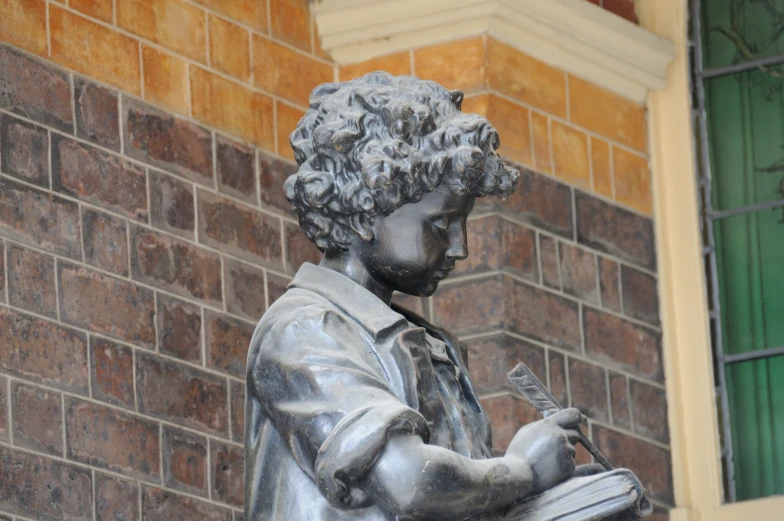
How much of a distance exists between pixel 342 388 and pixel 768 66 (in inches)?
199

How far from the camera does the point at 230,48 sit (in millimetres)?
8359

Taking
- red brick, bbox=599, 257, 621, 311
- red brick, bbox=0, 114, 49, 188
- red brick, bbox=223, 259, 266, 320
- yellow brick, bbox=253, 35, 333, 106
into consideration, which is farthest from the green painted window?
red brick, bbox=0, 114, 49, 188

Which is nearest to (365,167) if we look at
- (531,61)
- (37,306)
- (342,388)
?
(342,388)

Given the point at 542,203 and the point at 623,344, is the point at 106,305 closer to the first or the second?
the point at 542,203

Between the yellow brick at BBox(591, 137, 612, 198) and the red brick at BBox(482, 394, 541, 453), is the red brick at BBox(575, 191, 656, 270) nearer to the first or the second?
the yellow brick at BBox(591, 137, 612, 198)

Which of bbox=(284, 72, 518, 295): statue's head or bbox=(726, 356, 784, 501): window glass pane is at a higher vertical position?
bbox=(284, 72, 518, 295): statue's head

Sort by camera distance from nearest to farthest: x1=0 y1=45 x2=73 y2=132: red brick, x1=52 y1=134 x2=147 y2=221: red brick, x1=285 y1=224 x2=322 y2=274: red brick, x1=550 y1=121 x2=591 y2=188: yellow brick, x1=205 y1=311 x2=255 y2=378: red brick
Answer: x1=0 y1=45 x2=73 y2=132: red brick, x1=52 y1=134 x2=147 y2=221: red brick, x1=205 y1=311 x2=255 y2=378: red brick, x1=285 y1=224 x2=322 y2=274: red brick, x1=550 y1=121 x2=591 y2=188: yellow brick

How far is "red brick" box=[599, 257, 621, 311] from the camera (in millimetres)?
8977

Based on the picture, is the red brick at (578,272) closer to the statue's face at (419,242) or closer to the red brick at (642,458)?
the red brick at (642,458)

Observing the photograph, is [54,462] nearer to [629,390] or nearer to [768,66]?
[629,390]

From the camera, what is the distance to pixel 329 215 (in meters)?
5.04

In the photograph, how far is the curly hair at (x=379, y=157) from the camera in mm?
4953

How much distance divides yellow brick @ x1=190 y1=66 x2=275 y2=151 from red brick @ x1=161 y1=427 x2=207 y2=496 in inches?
42.3

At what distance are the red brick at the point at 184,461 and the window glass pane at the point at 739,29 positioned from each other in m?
2.80
